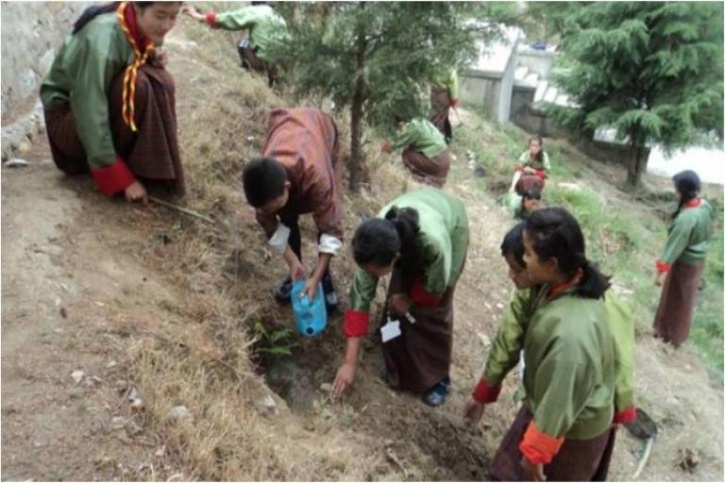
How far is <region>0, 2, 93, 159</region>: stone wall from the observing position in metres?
4.17

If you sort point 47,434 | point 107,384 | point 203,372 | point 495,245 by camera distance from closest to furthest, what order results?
point 47,434 < point 107,384 < point 203,372 < point 495,245

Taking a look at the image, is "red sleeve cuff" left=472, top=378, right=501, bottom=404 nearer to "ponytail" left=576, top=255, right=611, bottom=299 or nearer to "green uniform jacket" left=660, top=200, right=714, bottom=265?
"ponytail" left=576, top=255, right=611, bottom=299

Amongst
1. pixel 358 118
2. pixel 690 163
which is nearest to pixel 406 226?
pixel 358 118

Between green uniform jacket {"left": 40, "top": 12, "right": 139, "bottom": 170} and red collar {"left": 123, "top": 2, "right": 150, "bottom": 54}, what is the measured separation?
49 mm

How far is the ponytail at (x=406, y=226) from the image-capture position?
3107mm

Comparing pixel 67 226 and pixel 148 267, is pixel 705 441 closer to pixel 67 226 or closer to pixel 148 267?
pixel 148 267

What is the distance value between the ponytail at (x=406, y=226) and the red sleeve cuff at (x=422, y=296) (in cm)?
23

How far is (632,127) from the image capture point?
38.4 ft

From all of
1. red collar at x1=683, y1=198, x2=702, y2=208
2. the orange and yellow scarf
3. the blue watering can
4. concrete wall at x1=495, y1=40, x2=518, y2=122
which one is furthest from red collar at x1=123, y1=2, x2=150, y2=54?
concrete wall at x1=495, y1=40, x2=518, y2=122

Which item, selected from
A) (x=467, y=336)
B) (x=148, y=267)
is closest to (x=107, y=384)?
(x=148, y=267)

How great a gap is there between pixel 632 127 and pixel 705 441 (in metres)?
7.88

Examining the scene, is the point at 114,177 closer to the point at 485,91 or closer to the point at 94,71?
the point at 94,71

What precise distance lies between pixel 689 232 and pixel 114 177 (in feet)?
15.5

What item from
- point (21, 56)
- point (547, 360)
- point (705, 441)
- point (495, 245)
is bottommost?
point (705, 441)
